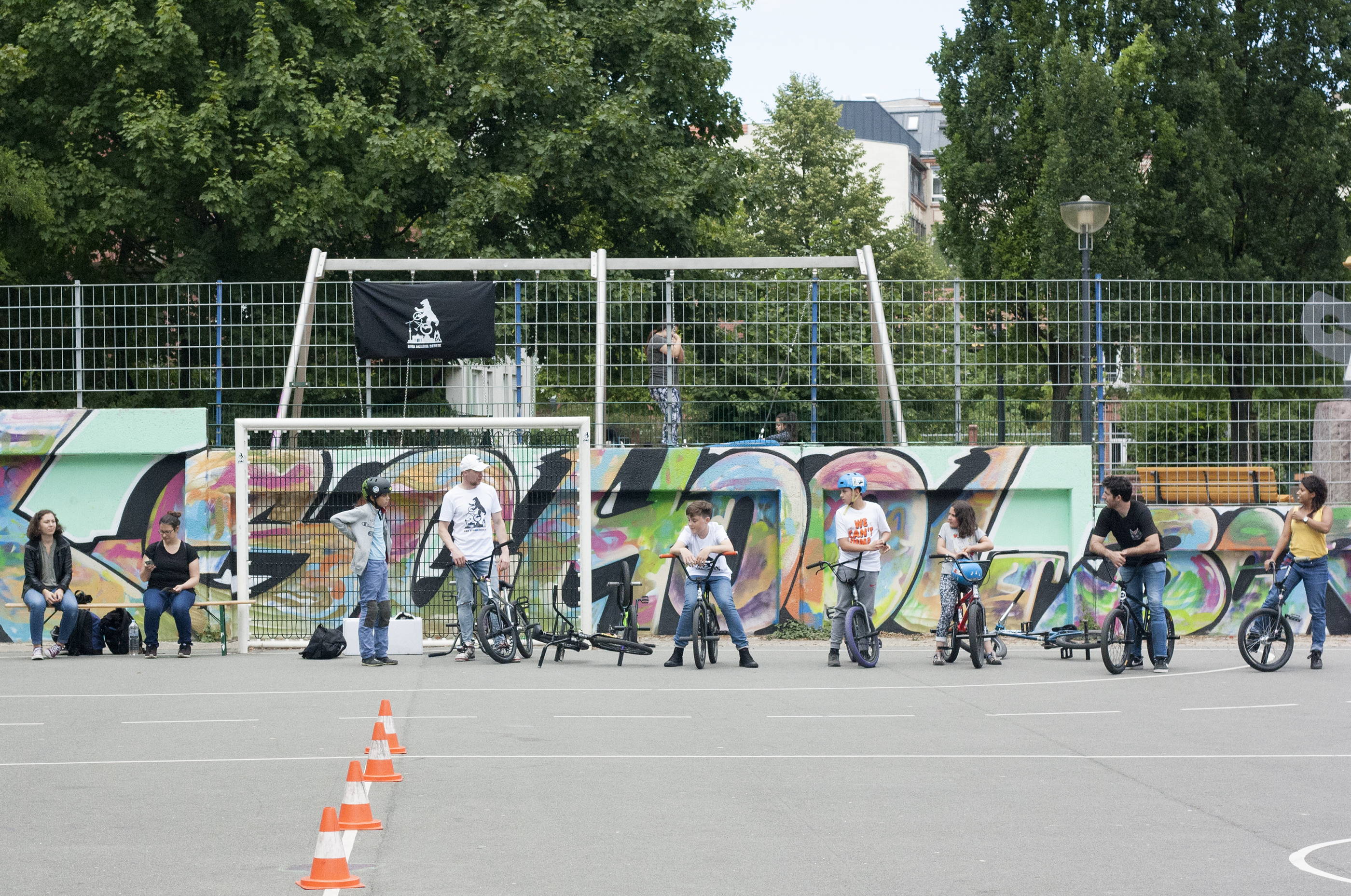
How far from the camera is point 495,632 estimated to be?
1370cm

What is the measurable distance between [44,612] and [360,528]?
3710 mm

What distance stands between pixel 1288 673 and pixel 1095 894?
834 cm

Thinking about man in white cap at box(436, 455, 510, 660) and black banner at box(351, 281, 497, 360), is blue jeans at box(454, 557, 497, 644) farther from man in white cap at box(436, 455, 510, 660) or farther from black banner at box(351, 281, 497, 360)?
black banner at box(351, 281, 497, 360)

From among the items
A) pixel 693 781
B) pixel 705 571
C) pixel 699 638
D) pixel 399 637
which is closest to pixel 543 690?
pixel 699 638

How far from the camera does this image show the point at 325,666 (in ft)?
44.4

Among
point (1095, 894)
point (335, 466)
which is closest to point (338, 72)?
point (335, 466)

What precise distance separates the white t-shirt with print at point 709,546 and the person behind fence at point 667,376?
9.01 ft

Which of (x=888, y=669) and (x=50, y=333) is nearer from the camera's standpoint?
(x=888, y=669)

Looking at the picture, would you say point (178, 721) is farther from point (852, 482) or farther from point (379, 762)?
point (852, 482)

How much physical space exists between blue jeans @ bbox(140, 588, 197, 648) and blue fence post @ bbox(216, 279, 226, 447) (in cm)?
207

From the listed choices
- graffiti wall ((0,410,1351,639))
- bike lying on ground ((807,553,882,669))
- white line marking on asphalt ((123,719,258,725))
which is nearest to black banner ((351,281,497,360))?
graffiti wall ((0,410,1351,639))

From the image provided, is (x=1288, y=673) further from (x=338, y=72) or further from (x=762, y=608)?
(x=338, y=72)

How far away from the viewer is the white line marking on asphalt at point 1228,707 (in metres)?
10.6

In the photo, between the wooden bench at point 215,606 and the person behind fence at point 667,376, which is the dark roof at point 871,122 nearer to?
the person behind fence at point 667,376
